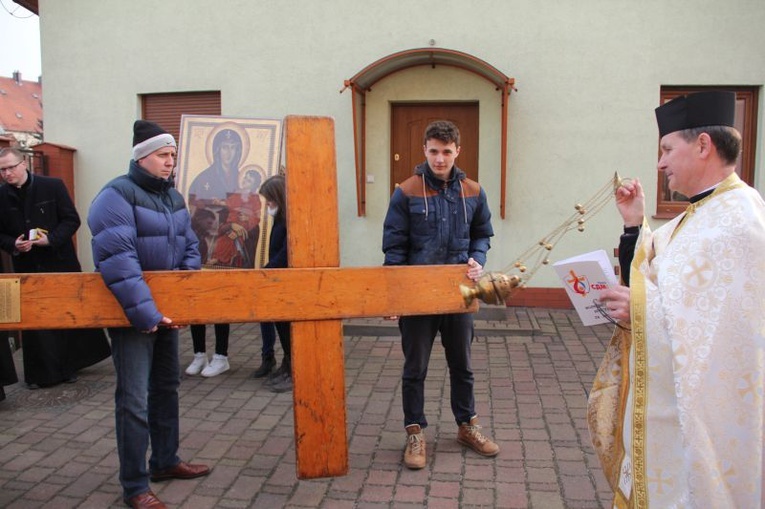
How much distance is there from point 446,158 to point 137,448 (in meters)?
2.20

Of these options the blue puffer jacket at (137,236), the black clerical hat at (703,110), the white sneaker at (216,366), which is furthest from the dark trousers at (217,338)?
the black clerical hat at (703,110)

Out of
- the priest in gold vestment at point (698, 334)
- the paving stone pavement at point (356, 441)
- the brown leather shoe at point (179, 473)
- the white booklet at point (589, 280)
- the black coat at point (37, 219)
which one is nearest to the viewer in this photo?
the priest in gold vestment at point (698, 334)

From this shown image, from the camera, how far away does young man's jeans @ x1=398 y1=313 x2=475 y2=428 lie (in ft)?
12.3

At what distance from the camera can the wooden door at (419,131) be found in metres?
7.99

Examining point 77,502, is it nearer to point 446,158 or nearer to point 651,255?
point 446,158

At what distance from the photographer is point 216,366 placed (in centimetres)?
577

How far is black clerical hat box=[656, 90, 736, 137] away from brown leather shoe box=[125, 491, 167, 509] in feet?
9.42

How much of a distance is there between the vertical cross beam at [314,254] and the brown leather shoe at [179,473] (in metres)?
0.98

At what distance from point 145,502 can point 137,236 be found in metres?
1.31

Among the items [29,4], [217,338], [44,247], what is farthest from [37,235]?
[29,4]

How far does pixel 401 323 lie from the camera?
3.85 m

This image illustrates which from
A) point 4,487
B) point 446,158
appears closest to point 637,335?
point 446,158

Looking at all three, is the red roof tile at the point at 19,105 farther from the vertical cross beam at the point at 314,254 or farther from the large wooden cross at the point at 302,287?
the vertical cross beam at the point at 314,254

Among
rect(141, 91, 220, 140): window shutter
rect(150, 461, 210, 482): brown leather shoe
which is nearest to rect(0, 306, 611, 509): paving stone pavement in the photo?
rect(150, 461, 210, 482): brown leather shoe
